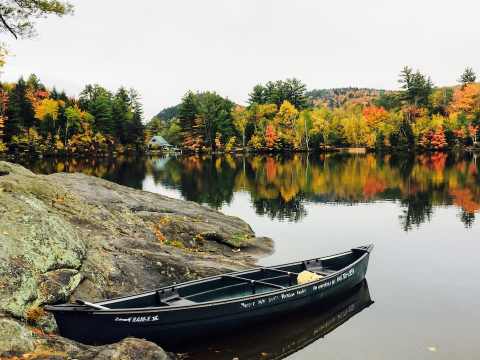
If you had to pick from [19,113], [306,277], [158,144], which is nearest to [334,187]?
[306,277]

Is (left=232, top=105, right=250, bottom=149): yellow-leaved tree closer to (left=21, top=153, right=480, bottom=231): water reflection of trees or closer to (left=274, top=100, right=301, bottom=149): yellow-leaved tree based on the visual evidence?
(left=274, top=100, right=301, bottom=149): yellow-leaved tree

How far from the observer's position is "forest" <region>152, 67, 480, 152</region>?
130125mm

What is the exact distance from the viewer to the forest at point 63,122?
105375mm

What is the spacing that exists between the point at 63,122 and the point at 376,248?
106055 millimetres

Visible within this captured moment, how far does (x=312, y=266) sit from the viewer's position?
20750mm

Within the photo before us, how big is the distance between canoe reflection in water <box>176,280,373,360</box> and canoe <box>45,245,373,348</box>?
0.40 metres

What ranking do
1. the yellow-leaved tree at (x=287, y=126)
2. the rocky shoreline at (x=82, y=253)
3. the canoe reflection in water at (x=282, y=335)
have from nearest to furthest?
the rocky shoreline at (x=82, y=253)
the canoe reflection in water at (x=282, y=335)
the yellow-leaved tree at (x=287, y=126)

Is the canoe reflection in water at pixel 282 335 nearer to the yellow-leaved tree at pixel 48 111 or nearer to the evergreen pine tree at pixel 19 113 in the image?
the evergreen pine tree at pixel 19 113

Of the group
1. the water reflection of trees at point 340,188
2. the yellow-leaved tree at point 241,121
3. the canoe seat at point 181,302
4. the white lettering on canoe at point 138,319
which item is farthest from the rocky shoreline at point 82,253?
the yellow-leaved tree at point 241,121

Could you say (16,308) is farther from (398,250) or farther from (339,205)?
(339,205)

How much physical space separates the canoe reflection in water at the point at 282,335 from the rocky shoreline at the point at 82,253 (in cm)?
252

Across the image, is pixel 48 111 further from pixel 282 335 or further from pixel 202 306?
pixel 202 306

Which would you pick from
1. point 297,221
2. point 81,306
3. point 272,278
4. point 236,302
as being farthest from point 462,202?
point 81,306

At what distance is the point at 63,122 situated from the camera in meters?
118
